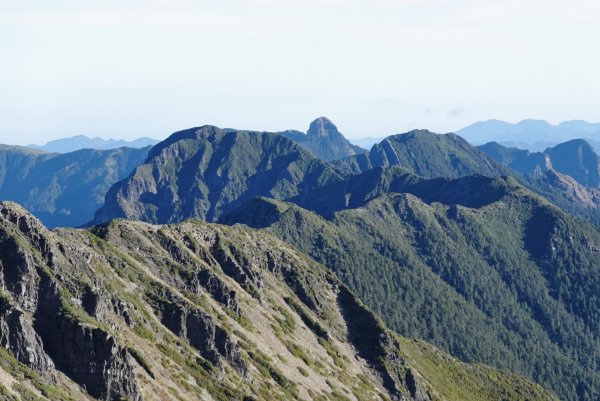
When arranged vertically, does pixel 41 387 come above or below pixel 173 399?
above

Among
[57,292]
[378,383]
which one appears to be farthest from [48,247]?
[378,383]

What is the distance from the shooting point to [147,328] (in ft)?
460

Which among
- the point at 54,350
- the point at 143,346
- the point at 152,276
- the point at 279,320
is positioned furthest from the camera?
the point at 279,320

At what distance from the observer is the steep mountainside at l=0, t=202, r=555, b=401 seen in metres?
114

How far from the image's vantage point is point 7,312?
4294 inches

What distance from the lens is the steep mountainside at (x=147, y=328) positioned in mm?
113938

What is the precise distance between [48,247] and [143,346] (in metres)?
22.1

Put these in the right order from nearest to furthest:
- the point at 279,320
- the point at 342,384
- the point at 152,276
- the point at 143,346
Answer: the point at 143,346, the point at 152,276, the point at 342,384, the point at 279,320

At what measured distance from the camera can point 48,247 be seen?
131 metres

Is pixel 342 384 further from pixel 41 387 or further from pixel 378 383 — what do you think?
pixel 41 387

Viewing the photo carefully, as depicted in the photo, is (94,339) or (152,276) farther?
(152,276)

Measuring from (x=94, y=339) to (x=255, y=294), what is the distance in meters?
81.2

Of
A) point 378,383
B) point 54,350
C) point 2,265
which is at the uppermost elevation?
point 2,265

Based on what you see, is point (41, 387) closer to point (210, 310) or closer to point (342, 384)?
point (210, 310)
